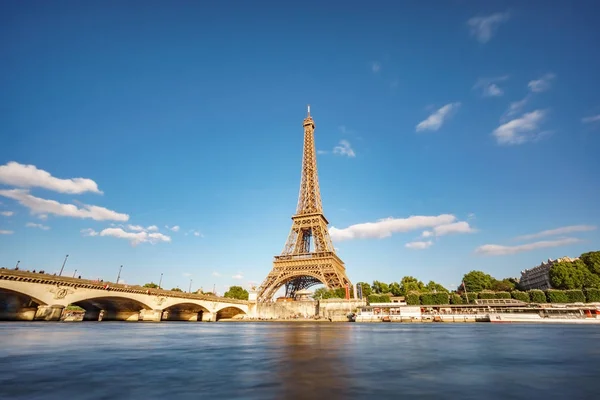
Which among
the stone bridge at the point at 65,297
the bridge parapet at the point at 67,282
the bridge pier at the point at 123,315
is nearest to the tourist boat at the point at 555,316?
the stone bridge at the point at 65,297

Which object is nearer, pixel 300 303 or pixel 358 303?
pixel 358 303

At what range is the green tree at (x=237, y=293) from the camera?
380 feet

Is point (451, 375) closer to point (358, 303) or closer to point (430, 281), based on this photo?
point (358, 303)

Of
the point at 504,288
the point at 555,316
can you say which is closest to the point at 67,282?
the point at 555,316

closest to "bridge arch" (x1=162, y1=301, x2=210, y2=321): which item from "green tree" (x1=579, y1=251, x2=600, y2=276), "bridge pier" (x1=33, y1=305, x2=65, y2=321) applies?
"bridge pier" (x1=33, y1=305, x2=65, y2=321)

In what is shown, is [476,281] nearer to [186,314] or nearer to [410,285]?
[410,285]

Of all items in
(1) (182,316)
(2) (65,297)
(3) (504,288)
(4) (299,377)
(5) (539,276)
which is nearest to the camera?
(4) (299,377)

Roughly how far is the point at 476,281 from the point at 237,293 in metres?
85.1

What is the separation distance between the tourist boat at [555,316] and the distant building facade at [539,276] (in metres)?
68.7

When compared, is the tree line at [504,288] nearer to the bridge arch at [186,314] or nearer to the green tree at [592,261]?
the green tree at [592,261]

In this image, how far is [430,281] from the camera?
95.9 meters

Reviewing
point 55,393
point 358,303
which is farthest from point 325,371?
point 358,303

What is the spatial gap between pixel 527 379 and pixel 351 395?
4.19 metres

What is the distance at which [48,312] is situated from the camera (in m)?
35.9
